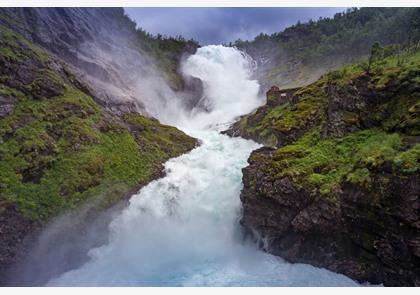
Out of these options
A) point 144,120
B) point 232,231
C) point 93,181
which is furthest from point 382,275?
point 144,120

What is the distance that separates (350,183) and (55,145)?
1640 cm

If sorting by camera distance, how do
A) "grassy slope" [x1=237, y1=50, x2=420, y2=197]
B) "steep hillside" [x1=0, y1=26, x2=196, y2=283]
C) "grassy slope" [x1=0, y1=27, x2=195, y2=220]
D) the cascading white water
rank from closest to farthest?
1. "grassy slope" [x1=237, y1=50, x2=420, y2=197]
2. the cascading white water
3. "steep hillside" [x1=0, y1=26, x2=196, y2=283]
4. "grassy slope" [x1=0, y1=27, x2=195, y2=220]

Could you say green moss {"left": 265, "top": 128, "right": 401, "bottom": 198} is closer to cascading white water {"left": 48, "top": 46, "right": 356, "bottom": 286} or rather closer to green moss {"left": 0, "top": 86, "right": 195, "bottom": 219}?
cascading white water {"left": 48, "top": 46, "right": 356, "bottom": 286}

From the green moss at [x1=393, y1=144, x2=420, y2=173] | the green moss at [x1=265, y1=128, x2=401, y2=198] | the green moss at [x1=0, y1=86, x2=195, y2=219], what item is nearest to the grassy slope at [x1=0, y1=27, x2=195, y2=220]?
the green moss at [x1=0, y1=86, x2=195, y2=219]

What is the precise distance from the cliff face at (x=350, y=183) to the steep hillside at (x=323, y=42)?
24.9m

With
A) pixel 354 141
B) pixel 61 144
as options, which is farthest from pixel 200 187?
pixel 354 141

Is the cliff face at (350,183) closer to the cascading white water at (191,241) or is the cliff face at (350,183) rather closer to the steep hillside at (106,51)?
the cascading white water at (191,241)

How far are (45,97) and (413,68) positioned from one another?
72.5 ft

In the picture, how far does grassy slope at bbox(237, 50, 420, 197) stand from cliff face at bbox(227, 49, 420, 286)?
4 cm

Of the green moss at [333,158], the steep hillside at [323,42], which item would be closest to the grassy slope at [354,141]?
the green moss at [333,158]

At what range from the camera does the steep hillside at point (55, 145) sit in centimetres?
1859

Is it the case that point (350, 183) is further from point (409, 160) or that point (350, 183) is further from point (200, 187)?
point (200, 187)

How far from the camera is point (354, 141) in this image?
1806cm

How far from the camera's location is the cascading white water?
51.8ft
